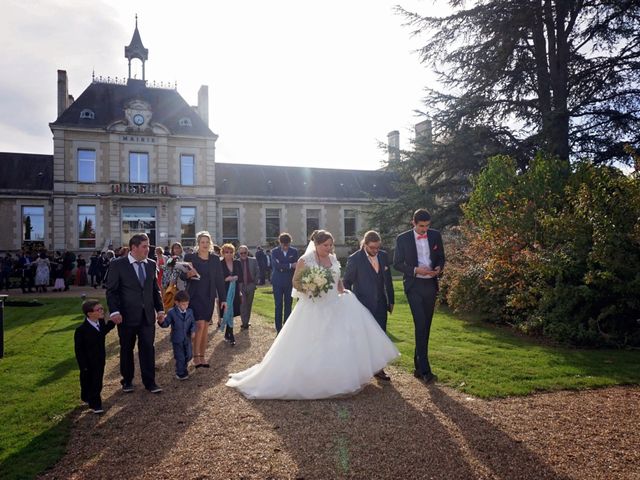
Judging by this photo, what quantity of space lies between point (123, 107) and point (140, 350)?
26867 mm

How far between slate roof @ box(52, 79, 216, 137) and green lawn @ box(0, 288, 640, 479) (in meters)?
21.6

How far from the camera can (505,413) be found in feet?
15.6

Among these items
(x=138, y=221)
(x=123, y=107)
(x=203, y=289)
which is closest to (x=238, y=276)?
(x=203, y=289)

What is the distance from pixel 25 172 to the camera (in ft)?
98.6

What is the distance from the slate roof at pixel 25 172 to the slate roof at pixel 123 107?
4451 millimetres

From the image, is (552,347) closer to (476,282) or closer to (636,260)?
(636,260)

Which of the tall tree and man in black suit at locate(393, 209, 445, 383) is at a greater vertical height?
the tall tree

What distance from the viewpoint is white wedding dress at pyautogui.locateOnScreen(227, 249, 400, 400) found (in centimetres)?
534

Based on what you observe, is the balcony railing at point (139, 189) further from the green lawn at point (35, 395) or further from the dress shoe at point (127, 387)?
the dress shoe at point (127, 387)

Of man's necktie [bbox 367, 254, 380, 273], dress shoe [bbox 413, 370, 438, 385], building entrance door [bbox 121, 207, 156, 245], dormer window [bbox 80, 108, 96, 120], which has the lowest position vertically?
dress shoe [bbox 413, 370, 438, 385]

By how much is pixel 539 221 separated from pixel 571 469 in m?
7.27

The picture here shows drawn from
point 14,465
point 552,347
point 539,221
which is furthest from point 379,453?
point 539,221

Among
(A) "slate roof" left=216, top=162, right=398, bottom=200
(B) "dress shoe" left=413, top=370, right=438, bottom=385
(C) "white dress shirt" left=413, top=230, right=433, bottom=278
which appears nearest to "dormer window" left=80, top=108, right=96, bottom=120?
(A) "slate roof" left=216, top=162, right=398, bottom=200

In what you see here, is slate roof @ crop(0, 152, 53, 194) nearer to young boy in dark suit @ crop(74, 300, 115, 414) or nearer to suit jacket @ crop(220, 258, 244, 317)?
suit jacket @ crop(220, 258, 244, 317)
